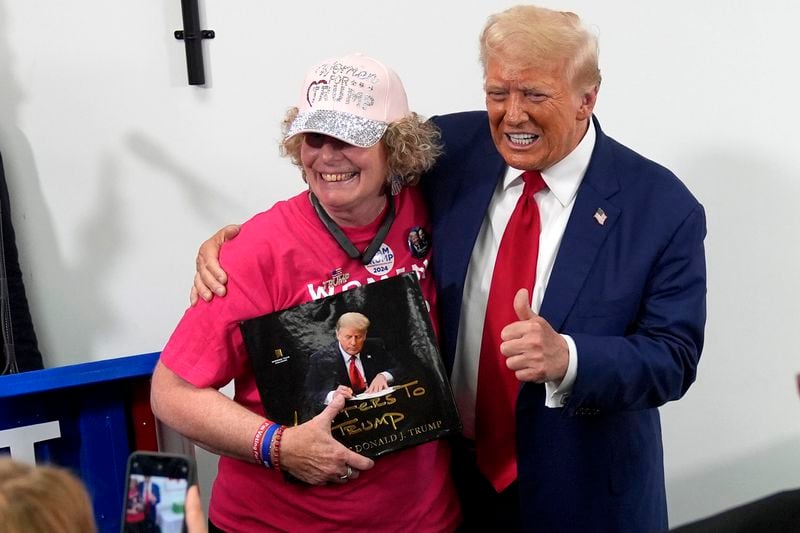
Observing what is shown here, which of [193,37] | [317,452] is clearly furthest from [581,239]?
→ [193,37]

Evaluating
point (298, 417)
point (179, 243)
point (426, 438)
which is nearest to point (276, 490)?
point (298, 417)

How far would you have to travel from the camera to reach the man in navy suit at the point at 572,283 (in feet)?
6.16

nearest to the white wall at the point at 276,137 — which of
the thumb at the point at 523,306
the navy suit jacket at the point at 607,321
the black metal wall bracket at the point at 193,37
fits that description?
the black metal wall bracket at the point at 193,37

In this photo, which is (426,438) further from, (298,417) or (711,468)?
(711,468)

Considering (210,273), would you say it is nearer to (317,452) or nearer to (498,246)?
(317,452)

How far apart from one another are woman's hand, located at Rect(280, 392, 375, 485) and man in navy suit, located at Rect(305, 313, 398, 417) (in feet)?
0.13

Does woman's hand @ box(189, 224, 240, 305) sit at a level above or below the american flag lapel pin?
below

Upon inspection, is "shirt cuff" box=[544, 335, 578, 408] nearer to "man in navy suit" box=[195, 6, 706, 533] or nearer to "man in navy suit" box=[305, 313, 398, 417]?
"man in navy suit" box=[195, 6, 706, 533]

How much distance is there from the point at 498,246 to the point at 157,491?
37.3 inches

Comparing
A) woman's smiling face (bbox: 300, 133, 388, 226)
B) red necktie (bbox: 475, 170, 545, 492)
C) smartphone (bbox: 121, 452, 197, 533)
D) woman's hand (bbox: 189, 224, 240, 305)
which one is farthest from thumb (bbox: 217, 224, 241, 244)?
smartphone (bbox: 121, 452, 197, 533)

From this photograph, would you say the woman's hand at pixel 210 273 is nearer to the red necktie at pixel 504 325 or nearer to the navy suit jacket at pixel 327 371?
the navy suit jacket at pixel 327 371

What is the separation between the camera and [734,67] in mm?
2748

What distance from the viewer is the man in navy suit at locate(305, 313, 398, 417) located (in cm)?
191

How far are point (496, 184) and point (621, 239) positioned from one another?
0.90 feet
